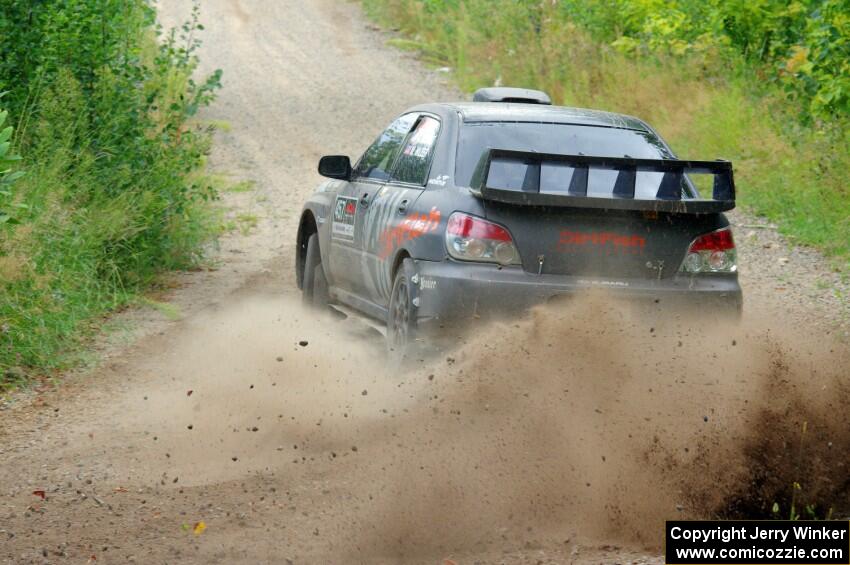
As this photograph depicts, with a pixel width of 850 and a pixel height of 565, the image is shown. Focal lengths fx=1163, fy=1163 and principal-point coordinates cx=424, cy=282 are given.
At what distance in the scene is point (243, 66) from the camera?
2558 cm

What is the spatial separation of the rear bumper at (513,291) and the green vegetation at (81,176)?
3.23 metres

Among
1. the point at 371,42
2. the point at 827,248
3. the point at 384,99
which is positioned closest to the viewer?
the point at 827,248

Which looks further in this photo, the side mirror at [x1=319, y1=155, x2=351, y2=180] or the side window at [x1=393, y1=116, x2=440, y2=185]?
the side mirror at [x1=319, y1=155, x2=351, y2=180]

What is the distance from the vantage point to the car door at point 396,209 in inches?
275

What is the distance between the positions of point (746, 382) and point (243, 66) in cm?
2141

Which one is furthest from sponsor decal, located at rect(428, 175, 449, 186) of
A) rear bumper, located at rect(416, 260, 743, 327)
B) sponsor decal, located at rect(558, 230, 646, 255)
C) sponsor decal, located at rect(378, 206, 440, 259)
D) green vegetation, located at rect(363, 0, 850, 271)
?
green vegetation, located at rect(363, 0, 850, 271)

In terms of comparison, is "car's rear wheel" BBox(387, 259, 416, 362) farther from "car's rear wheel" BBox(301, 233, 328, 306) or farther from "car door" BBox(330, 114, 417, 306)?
"car's rear wheel" BBox(301, 233, 328, 306)

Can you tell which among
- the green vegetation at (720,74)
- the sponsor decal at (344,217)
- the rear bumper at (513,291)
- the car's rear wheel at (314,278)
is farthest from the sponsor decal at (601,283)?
the green vegetation at (720,74)

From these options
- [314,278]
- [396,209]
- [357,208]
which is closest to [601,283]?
[396,209]

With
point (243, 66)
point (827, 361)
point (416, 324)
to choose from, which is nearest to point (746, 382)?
point (827, 361)

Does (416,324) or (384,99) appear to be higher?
(384,99)

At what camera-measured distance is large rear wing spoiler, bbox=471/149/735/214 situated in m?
6.08

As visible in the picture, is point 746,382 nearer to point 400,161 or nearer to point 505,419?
point 505,419

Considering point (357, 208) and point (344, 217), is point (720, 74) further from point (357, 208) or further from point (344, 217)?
point (357, 208)
